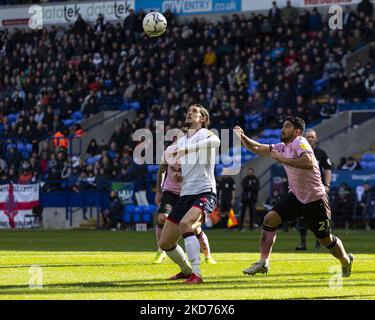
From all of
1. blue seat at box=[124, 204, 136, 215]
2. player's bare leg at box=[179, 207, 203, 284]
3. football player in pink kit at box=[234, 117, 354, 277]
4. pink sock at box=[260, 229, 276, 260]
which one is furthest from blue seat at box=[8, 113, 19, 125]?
player's bare leg at box=[179, 207, 203, 284]

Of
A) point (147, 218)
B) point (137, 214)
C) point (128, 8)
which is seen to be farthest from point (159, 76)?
point (147, 218)

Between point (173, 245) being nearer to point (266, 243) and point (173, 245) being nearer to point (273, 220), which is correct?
point (266, 243)

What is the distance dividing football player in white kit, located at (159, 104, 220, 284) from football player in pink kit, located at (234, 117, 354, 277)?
2.03ft

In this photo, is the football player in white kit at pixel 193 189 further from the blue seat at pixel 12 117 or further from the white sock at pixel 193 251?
the blue seat at pixel 12 117

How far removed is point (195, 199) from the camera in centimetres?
1422

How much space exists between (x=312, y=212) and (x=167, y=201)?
169 inches

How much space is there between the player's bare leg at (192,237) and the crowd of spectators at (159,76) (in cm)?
2441

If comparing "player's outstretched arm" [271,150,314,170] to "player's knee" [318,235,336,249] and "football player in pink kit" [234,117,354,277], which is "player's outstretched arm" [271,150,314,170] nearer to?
"football player in pink kit" [234,117,354,277]

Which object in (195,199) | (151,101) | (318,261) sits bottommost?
(318,261)

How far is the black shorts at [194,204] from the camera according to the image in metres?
14.1

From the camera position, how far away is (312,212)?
1457 centimetres
